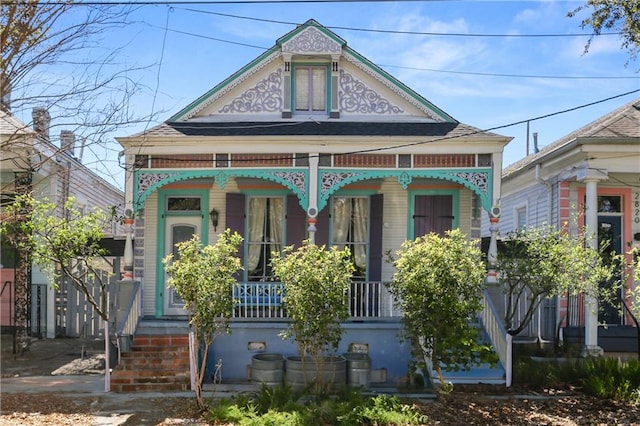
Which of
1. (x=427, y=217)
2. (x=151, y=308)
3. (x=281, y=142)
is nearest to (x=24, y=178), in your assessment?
(x=151, y=308)

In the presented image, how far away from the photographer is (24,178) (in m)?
12.1

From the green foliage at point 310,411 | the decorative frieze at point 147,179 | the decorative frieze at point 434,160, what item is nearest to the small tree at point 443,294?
the green foliage at point 310,411

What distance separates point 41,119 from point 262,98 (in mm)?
5491

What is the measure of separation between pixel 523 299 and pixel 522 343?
90 centimetres

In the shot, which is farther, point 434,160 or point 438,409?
point 434,160

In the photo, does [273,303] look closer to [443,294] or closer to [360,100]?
[443,294]

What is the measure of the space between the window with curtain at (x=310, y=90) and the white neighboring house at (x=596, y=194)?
4803 mm

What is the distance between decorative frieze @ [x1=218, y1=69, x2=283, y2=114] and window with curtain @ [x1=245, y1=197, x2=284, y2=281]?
6.00ft

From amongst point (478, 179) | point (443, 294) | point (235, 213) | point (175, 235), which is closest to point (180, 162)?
point (235, 213)

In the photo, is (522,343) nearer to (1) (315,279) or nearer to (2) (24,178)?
(1) (315,279)

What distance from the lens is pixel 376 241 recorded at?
43.5ft

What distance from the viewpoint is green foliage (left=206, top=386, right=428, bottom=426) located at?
804 cm

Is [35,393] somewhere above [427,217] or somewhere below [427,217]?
below

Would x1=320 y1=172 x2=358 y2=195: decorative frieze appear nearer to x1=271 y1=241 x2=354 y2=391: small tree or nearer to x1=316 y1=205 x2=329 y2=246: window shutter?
x1=316 y1=205 x2=329 y2=246: window shutter
